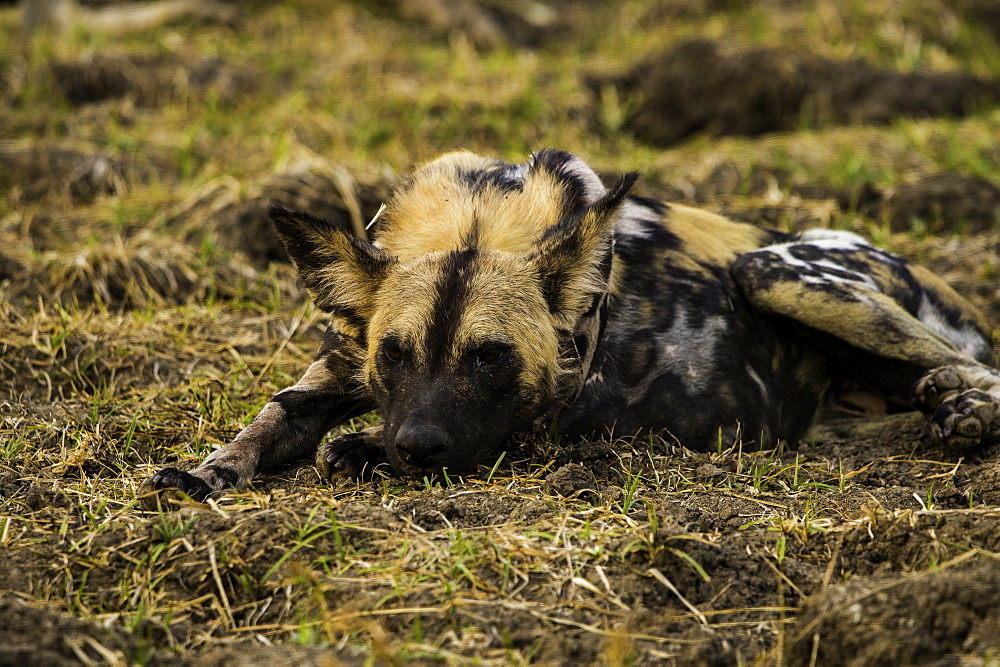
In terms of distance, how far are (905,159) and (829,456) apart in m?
3.39

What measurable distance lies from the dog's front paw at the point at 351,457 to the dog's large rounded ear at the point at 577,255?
0.61 metres

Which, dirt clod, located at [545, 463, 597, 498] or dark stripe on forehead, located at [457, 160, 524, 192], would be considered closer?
dirt clod, located at [545, 463, 597, 498]

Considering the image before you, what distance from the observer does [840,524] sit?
2.46 m

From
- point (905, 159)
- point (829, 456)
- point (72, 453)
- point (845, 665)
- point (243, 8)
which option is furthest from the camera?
point (243, 8)

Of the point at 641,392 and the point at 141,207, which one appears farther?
the point at 141,207

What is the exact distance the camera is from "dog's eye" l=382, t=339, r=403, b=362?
284 cm

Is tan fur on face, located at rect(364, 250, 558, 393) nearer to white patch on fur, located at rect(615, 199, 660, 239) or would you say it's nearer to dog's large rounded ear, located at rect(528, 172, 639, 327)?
dog's large rounded ear, located at rect(528, 172, 639, 327)

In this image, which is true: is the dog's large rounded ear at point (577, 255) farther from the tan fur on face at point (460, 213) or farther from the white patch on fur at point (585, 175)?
the white patch on fur at point (585, 175)

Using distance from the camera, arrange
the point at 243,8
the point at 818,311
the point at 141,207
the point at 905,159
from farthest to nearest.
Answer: the point at 243,8 < the point at 905,159 < the point at 141,207 < the point at 818,311

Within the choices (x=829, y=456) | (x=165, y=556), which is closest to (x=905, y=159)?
(x=829, y=456)

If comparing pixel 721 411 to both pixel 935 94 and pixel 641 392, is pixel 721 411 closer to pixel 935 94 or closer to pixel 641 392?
pixel 641 392

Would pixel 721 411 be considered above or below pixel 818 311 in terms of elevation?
below

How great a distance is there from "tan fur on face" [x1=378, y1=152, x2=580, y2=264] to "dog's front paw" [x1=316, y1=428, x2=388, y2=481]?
20.6 inches

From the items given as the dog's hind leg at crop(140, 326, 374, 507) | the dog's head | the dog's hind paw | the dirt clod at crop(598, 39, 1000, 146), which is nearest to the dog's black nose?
the dog's head
